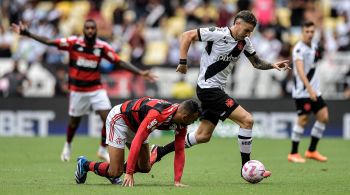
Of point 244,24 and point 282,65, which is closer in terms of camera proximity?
point 244,24

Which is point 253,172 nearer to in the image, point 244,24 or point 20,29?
point 244,24

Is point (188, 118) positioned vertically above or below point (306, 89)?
above

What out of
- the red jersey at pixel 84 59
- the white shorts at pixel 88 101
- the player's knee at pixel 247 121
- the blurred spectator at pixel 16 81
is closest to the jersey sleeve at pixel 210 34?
the player's knee at pixel 247 121

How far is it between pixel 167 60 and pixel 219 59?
1495cm

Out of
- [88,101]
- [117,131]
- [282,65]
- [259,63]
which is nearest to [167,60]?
[88,101]

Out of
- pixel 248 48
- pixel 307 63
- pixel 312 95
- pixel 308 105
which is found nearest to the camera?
pixel 248 48

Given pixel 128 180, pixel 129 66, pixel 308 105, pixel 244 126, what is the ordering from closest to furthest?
pixel 128 180 → pixel 244 126 → pixel 129 66 → pixel 308 105

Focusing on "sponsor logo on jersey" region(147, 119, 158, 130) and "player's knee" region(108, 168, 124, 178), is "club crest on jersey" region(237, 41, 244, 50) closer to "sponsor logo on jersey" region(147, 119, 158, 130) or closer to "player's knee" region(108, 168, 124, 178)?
"sponsor logo on jersey" region(147, 119, 158, 130)

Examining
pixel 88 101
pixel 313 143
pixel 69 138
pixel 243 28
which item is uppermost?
pixel 243 28

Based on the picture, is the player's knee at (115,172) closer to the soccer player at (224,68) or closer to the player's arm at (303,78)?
the soccer player at (224,68)

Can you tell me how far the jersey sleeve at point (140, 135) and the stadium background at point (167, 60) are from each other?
1404 cm

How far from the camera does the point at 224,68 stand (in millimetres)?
13492

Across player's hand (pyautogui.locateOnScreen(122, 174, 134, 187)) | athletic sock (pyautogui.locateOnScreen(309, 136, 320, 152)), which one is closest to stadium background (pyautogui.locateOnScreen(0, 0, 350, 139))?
athletic sock (pyautogui.locateOnScreen(309, 136, 320, 152))

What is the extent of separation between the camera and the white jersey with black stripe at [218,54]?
13234 millimetres
